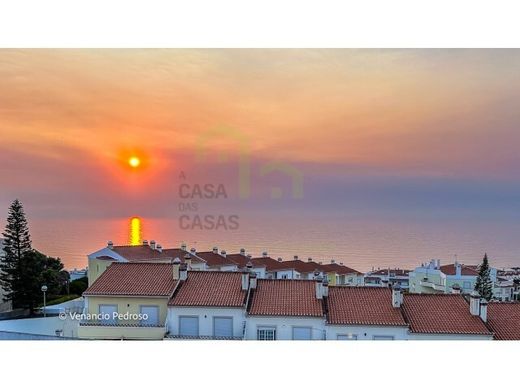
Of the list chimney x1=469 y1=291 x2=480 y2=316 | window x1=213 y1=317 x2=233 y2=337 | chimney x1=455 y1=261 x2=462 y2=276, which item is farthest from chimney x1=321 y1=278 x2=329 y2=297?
chimney x1=455 y1=261 x2=462 y2=276

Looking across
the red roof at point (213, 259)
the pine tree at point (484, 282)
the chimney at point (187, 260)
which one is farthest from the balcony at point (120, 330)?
the pine tree at point (484, 282)

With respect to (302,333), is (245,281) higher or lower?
higher

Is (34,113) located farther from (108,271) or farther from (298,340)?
(298,340)

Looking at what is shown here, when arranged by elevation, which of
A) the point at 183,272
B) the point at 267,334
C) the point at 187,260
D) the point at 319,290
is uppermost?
the point at 187,260

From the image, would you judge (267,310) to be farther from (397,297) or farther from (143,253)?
(143,253)

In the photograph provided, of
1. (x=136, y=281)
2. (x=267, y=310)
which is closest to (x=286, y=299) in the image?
(x=267, y=310)

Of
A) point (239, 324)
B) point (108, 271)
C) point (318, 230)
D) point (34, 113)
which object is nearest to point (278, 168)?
point (318, 230)

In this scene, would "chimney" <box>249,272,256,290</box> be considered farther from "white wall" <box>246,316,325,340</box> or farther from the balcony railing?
the balcony railing
